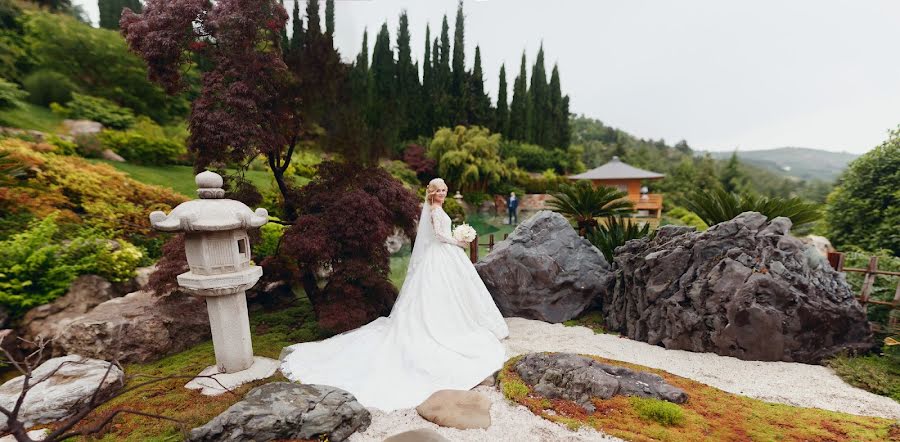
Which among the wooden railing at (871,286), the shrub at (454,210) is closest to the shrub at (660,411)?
the wooden railing at (871,286)

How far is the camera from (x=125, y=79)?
51.9 feet

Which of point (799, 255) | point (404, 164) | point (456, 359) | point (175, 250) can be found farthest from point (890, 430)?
point (404, 164)

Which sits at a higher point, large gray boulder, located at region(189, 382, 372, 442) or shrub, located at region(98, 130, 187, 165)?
shrub, located at region(98, 130, 187, 165)

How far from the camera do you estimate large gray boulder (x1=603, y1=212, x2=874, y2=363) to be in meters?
4.60

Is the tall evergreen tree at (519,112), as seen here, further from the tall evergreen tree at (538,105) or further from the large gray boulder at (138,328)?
the large gray boulder at (138,328)

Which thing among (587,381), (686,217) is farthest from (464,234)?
(686,217)

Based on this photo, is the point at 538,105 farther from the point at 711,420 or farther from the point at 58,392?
the point at 58,392

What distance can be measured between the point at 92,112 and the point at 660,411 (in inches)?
712

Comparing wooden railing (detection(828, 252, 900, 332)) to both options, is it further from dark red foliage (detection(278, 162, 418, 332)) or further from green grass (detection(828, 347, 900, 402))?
dark red foliage (detection(278, 162, 418, 332))

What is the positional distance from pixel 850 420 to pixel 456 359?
3706 millimetres

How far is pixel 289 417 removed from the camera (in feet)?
9.98

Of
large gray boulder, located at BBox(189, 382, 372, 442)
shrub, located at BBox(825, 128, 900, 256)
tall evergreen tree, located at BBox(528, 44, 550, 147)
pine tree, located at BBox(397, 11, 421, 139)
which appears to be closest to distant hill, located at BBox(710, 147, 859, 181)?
tall evergreen tree, located at BBox(528, 44, 550, 147)

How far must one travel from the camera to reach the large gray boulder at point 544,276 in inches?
241

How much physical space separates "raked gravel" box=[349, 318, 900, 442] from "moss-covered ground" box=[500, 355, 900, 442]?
17 centimetres
